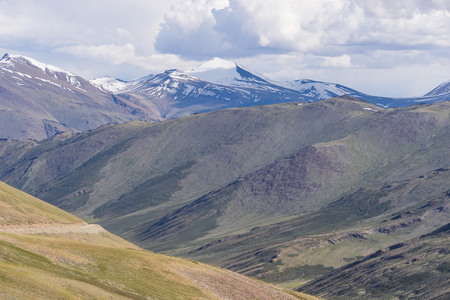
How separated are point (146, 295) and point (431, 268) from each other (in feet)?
424

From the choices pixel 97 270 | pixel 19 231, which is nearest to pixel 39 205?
pixel 19 231

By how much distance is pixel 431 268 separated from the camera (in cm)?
18850

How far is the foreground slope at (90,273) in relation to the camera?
223ft

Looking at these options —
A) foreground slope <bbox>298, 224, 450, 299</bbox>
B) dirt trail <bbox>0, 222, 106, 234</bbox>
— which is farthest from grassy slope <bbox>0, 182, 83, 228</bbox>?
foreground slope <bbox>298, 224, 450, 299</bbox>

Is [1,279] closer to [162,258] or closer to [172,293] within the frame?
[172,293]

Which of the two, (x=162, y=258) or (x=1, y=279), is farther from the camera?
(x=162, y=258)

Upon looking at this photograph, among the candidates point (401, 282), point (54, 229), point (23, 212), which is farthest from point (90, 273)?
point (401, 282)

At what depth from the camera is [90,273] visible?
84.7m

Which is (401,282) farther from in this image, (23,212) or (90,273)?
(90,273)

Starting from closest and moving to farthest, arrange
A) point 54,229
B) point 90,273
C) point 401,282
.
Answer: point 90,273 < point 54,229 < point 401,282

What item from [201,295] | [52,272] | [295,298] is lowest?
[295,298]

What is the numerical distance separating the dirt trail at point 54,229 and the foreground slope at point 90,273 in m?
0.28

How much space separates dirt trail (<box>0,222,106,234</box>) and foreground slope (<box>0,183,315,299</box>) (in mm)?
275

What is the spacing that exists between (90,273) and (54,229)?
45.9 m
